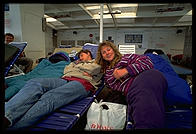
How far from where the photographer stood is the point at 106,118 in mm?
966

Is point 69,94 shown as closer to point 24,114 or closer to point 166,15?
point 24,114

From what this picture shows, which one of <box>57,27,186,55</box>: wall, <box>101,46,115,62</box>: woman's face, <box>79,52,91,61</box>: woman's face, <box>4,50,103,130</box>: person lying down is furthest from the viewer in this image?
<box>57,27,186,55</box>: wall

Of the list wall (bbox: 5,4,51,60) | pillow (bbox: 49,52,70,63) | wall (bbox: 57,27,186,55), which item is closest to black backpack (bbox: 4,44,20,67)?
pillow (bbox: 49,52,70,63)

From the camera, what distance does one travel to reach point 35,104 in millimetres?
807

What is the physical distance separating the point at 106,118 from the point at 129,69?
44 centimetres

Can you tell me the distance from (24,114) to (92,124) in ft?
1.64

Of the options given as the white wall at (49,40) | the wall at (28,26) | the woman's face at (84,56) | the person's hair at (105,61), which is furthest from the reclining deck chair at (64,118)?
the white wall at (49,40)

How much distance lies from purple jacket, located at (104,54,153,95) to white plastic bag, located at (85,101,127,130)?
19cm

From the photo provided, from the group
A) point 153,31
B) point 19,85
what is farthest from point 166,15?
point 19,85

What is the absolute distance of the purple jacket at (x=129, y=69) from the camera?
995 mm

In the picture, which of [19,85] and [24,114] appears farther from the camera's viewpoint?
[19,85]

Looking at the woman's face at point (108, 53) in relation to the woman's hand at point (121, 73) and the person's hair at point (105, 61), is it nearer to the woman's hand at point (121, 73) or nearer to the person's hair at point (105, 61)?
the person's hair at point (105, 61)

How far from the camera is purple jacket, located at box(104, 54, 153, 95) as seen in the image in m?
1.00

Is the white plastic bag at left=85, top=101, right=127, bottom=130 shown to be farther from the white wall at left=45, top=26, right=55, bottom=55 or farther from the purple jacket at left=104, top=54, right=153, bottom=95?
the white wall at left=45, top=26, right=55, bottom=55
